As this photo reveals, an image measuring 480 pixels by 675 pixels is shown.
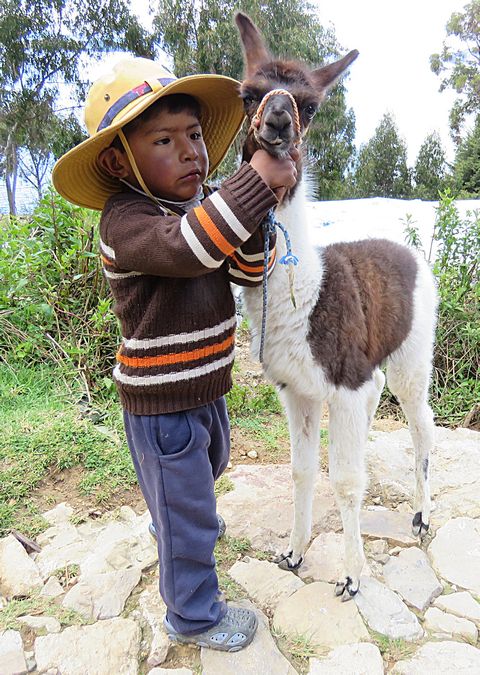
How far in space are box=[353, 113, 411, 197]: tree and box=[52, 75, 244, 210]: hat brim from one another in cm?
2183

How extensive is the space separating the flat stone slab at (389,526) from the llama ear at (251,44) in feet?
6.51

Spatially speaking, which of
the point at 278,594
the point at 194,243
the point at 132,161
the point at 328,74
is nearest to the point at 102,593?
the point at 278,594

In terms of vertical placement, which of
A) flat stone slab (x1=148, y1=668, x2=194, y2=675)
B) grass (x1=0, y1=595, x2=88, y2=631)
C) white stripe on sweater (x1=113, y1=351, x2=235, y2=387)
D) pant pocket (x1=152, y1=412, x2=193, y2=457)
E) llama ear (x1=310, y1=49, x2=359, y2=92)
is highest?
llama ear (x1=310, y1=49, x2=359, y2=92)

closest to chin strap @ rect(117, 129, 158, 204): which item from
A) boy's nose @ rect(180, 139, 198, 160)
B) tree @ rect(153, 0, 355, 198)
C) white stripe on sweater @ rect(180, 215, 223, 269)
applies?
boy's nose @ rect(180, 139, 198, 160)

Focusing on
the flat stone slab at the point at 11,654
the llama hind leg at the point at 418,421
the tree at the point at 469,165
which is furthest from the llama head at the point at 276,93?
the tree at the point at 469,165

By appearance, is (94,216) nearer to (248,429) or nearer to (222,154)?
(248,429)

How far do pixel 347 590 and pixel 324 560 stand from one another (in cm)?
24

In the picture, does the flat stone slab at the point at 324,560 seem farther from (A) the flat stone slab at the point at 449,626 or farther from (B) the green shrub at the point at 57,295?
(B) the green shrub at the point at 57,295

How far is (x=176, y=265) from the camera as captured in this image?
4.29 ft

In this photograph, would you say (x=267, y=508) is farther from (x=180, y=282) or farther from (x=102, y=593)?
(x=180, y=282)

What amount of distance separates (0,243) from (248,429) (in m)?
2.62

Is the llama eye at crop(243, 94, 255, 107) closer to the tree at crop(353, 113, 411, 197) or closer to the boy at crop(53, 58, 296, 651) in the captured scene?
the boy at crop(53, 58, 296, 651)

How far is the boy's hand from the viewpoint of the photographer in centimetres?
131

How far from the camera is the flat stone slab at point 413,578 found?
2.06 m
